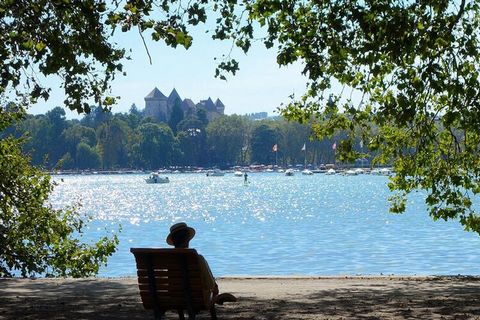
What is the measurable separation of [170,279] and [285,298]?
3584 millimetres

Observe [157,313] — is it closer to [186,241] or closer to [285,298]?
[186,241]

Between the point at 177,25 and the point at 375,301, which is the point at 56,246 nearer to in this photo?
the point at 177,25

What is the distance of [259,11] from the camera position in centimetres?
1436

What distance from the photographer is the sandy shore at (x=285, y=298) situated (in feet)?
37.8

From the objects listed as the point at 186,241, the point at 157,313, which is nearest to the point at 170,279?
the point at 186,241

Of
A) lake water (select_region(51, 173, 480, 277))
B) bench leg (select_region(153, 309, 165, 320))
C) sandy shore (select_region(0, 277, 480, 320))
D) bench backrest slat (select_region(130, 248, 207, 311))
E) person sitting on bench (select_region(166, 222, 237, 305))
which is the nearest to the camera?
bench backrest slat (select_region(130, 248, 207, 311))

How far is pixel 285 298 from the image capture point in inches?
515

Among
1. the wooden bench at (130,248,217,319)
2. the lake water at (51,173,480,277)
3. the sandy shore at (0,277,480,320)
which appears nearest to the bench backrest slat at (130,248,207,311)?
the wooden bench at (130,248,217,319)

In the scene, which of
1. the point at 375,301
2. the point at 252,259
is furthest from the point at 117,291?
the point at 252,259

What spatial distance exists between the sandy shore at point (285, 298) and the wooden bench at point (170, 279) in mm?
1433

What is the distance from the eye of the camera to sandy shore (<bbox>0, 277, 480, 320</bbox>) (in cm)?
1153

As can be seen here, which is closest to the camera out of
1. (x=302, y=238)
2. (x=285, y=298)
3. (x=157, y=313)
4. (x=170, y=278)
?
(x=170, y=278)

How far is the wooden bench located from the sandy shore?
4.70 feet

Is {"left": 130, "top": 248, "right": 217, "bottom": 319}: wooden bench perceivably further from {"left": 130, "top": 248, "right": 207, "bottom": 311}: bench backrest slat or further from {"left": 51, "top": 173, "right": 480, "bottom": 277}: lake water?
{"left": 51, "top": 173, "right": 480, "bottom": 277}: lake water
